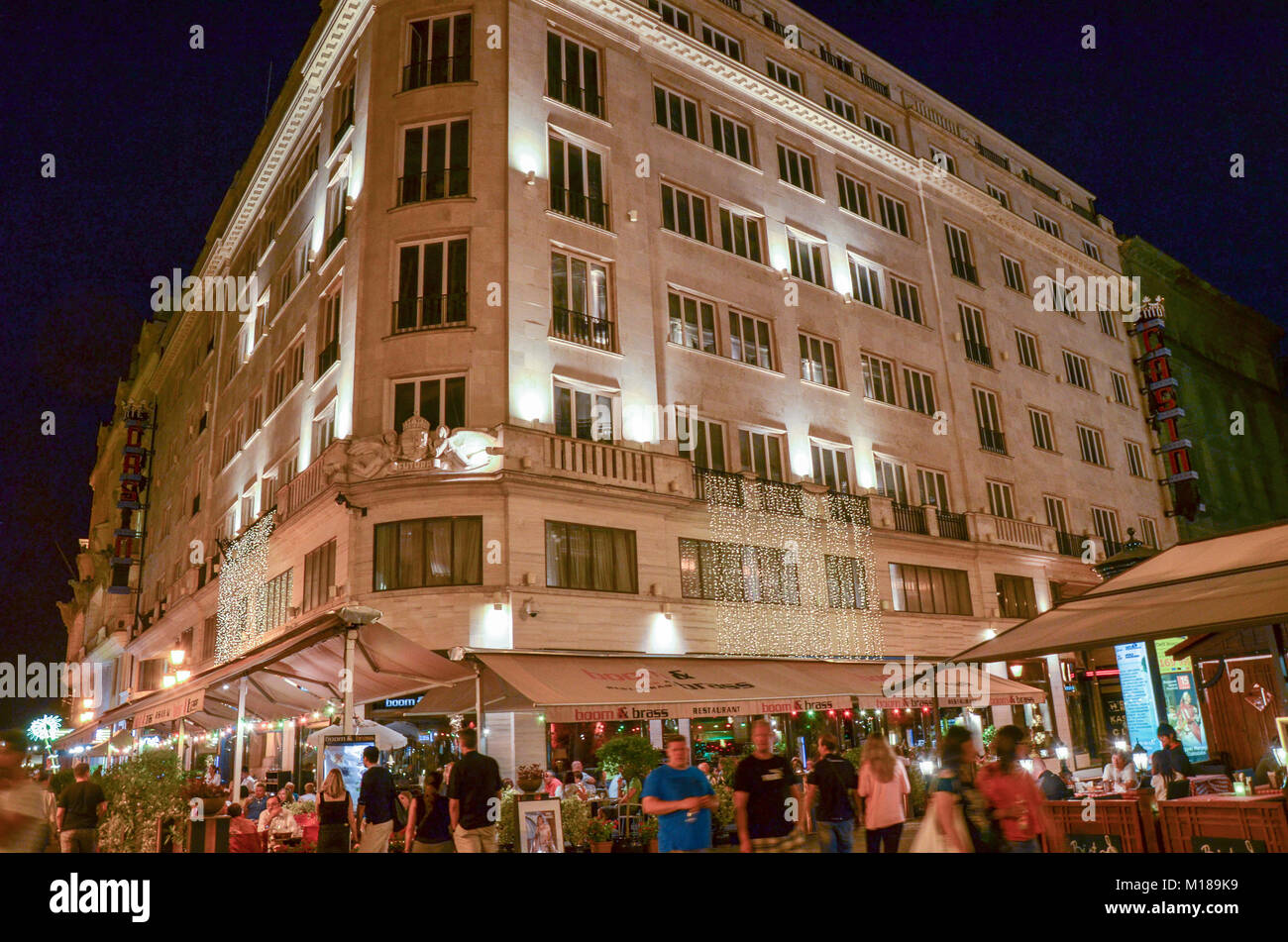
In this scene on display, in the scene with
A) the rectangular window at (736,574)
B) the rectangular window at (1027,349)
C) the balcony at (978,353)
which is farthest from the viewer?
the rectangular window at (1027,349)

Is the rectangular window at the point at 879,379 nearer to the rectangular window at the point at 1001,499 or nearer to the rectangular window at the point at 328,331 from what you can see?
the rectangular window at the point at 1001,499

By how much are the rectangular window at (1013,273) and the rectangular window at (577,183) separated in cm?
1925

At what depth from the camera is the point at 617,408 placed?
835 inches

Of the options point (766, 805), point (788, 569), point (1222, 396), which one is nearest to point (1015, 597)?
point (788, 569)

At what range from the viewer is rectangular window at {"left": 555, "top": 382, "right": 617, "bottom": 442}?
2033 cm

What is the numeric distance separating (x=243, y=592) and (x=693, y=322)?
51.5 feet

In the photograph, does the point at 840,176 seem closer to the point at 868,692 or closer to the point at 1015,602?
the point at 1015,602

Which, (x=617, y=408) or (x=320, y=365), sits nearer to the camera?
(x=617, y=408)

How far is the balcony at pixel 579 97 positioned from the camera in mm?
22781

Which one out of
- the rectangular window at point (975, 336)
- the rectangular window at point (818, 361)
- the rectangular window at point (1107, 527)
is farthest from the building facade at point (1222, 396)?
the rectangular window at point (818, 361)

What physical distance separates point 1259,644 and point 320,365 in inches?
838

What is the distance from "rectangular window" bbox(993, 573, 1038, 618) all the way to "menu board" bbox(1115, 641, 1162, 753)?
12.9 meters

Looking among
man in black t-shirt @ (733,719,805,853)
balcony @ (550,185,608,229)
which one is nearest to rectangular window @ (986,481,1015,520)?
balcony @ (550,185,608,229)
